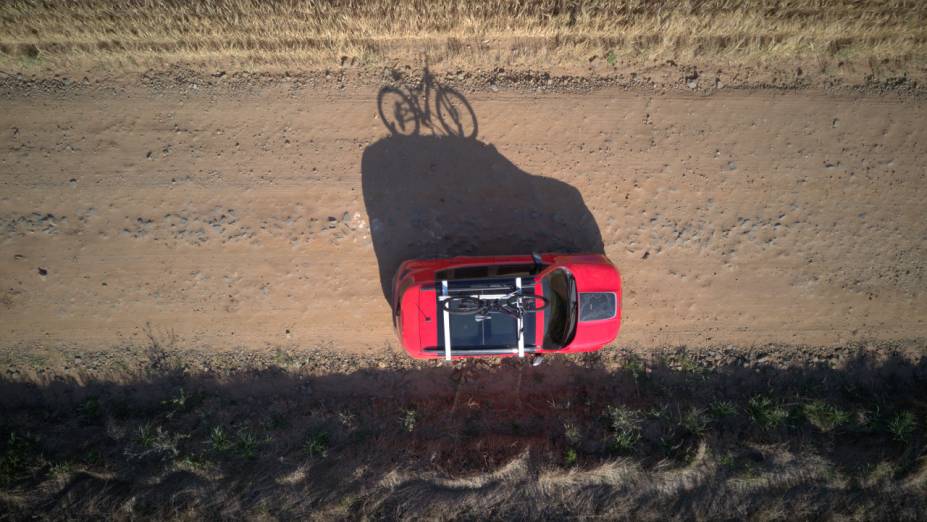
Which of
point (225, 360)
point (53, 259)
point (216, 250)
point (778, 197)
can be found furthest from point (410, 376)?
point (778, 197)

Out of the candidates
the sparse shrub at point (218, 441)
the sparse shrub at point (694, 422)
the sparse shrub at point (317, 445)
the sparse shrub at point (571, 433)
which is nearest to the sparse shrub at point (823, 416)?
the sparse shrub at point (694, 422)

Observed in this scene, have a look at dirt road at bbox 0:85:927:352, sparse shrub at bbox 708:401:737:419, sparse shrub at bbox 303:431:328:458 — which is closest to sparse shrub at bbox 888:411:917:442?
dirt road at bbox 0:85:927:352

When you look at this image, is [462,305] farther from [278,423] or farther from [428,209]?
[278,423]

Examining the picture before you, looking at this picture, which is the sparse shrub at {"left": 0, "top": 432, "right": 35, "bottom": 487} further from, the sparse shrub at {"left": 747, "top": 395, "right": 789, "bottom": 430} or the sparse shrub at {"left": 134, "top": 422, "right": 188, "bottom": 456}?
the sparse shrub at {"left": 747, "top": 395, "right": 789, "bottom": 430}

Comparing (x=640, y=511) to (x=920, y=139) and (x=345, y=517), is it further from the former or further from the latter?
(x=920, y=139)

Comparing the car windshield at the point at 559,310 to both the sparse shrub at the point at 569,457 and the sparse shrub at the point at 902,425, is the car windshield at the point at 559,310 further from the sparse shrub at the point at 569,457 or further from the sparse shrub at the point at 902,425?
the sparse shrub at the point at 902,425

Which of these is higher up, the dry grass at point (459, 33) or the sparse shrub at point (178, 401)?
the dry grass at point (459, 33)
